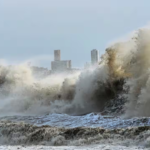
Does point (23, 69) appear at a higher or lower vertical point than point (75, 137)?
higher

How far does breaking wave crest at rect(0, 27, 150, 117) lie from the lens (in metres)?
19.6

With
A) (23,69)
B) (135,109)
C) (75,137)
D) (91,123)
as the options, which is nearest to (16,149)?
(75,137)

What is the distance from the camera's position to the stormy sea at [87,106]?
1230 centimetres

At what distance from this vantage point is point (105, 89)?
24.5 m

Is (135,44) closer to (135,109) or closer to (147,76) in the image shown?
(147,76)

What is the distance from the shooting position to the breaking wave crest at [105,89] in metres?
19.6

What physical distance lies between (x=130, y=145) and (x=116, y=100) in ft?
37.2

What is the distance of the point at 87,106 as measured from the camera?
24141mm

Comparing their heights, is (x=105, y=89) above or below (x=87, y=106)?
above

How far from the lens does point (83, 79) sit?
27.2m

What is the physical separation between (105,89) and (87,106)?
1.66m

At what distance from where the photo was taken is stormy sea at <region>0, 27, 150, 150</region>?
40.3 ft

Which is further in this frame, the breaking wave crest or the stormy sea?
the breaking wave crest

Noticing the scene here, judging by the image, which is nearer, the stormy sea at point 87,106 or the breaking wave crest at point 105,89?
the stormy sea at point 87,106
